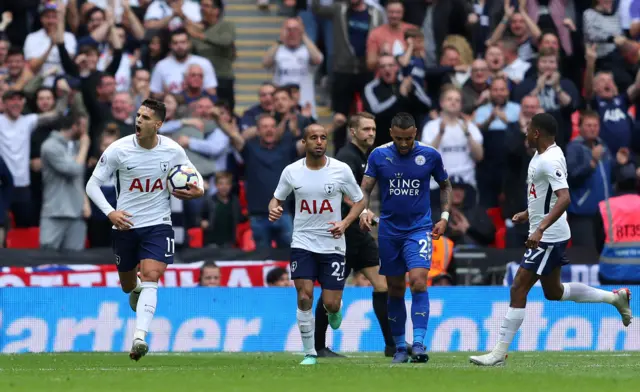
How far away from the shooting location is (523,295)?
13.5 m

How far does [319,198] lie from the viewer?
1428 cm

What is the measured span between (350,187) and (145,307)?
245 centimetres

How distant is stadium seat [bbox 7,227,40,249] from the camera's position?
2041cm

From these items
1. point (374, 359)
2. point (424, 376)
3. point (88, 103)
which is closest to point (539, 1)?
point (88, 103)

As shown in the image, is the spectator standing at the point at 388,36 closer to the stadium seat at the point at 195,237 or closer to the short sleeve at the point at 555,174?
the stadium seat at the point at 195,237

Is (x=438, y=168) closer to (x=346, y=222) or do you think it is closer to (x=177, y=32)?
(x=346, y=222)

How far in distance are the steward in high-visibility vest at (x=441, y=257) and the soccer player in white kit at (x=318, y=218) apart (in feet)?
17.0

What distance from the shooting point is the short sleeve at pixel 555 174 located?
518 inches

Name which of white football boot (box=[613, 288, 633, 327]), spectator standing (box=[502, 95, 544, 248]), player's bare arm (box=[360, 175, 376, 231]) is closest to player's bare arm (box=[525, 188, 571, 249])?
player's bare arm (box=[360, 175, 376, 231])

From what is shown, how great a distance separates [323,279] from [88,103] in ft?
26.2

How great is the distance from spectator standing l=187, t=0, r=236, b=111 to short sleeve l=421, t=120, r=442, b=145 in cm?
340

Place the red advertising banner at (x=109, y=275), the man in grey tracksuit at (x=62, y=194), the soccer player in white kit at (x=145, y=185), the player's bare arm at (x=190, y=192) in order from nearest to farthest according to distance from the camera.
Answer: the player's bare arm at (x=190, y=192) < the soccer player in white kit at (x=145, y=185) < the red advertising banner at (x=109, y=275) < the man in grey tracksuit at (x=62, y=194)

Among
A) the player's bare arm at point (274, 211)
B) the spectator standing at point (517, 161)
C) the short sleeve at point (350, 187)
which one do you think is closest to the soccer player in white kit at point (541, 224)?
the short sleeve at point (350, 187)

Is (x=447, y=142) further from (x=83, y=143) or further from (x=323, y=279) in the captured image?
(x=323, y=279)
